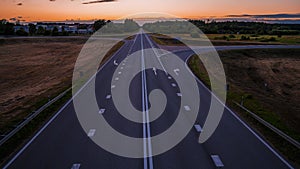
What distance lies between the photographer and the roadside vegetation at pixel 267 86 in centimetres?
1327

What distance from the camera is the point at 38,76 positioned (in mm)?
32375

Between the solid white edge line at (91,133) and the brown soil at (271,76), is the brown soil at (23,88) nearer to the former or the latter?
the solid white edge line at (91,133)

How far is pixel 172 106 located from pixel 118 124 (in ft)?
13.2

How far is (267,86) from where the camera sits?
29922 mm

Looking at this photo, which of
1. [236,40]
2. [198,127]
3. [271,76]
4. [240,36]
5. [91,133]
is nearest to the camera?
[91,133]

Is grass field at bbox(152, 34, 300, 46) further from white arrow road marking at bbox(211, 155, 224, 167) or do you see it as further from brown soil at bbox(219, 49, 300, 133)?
white arrow road marking at bbox(211, 155, 224, 167)

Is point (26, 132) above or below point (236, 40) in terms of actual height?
below

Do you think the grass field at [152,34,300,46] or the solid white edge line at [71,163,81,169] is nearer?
the solid white edge line at [71,163,81,169]

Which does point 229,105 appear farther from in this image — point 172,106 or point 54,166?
point 54,166

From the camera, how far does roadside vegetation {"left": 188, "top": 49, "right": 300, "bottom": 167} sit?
43.5ft

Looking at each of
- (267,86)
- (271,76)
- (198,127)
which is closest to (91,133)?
(198,127)

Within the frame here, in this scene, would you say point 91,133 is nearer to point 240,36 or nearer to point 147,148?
point 147,148

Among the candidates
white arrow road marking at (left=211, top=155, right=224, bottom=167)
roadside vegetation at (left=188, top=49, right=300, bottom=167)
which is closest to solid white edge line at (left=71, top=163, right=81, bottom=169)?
white arrow road marking at (left=211, top=155, right=224, bottom=167)

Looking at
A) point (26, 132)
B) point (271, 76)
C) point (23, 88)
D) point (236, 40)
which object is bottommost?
point (271, 76)
